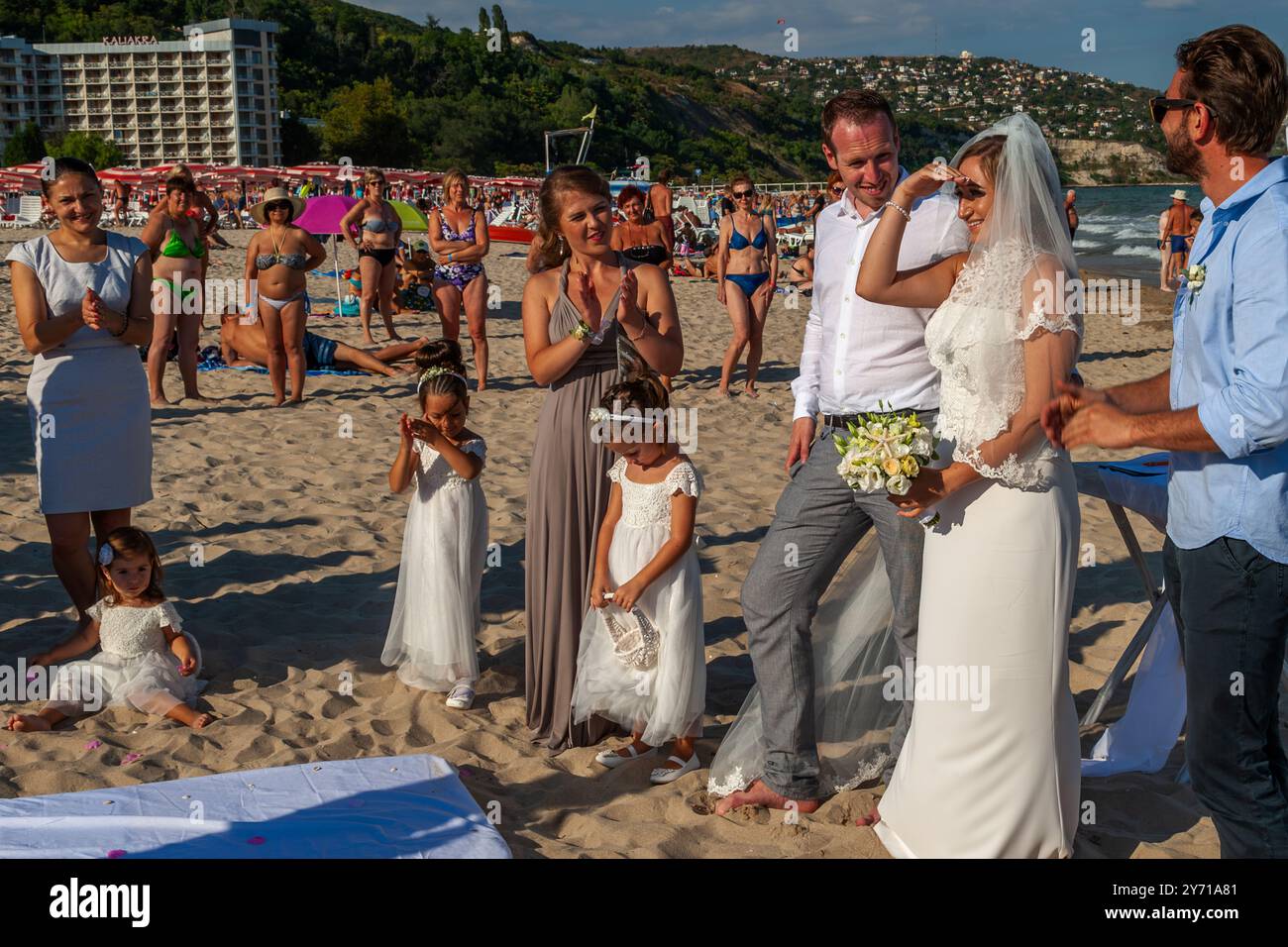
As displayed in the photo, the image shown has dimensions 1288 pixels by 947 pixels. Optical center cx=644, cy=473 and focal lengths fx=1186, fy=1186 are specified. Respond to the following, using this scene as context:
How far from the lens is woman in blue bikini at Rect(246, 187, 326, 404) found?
32.7 feet

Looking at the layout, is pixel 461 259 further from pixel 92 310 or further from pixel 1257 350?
pixel 1257 350

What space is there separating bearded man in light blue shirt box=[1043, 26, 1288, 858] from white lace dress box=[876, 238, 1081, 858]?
33cm

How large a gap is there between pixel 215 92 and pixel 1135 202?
101 metres

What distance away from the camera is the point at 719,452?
8.89 m

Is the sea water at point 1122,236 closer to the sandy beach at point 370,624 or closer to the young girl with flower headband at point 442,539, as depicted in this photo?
the sandy beach at point 370,624

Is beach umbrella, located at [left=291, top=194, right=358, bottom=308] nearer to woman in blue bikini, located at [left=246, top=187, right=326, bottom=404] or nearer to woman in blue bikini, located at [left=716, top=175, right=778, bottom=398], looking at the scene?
woman in blue bikini, located at [left=246, top=187, right=326, bottom=404]

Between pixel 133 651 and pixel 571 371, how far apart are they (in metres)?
2.04

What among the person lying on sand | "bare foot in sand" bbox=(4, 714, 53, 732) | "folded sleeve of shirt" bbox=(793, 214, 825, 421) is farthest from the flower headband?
the person lying on sand

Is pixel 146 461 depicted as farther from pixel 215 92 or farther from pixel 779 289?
pixel 215 92

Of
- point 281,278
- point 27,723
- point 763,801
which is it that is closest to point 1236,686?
point 763,801

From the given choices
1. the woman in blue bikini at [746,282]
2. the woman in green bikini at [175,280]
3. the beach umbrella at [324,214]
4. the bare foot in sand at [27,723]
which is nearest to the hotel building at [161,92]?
the beach umbrella at [324,214]

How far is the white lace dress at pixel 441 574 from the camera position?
4.68 m

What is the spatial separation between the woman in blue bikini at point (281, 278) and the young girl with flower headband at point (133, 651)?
225 inches
